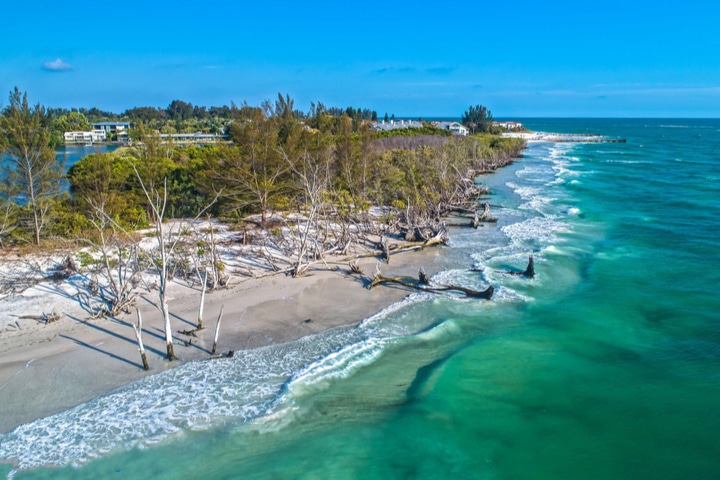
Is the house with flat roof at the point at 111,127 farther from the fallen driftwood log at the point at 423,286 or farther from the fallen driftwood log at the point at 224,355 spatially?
the fallen driftwood log at the point at 224,355

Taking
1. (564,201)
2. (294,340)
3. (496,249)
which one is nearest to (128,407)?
(294,340)

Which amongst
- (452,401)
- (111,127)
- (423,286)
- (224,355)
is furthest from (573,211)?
(111,127)

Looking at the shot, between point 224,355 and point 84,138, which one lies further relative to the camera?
point 84,138

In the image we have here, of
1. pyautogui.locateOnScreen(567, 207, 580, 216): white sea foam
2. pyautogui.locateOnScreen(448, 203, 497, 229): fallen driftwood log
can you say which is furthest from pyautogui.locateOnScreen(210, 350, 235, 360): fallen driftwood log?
pyautogui.locateOnScreen(567, 207, 580, 216): white sea foam

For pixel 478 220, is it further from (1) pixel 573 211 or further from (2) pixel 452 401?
(2) pixel 452 401

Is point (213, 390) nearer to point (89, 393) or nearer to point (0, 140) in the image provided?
point (89, 393)

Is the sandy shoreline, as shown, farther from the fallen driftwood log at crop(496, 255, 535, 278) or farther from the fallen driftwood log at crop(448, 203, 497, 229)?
the fallen driftwood log at crop(448, 203, 497, 229)
